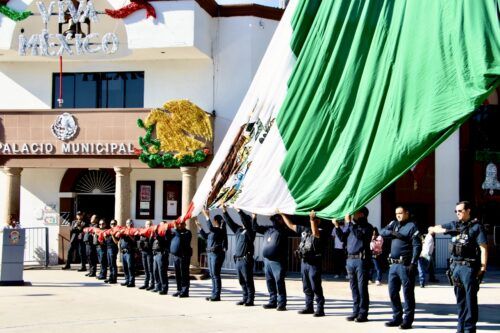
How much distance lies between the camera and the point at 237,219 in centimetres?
2078

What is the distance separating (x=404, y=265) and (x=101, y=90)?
14.1 m

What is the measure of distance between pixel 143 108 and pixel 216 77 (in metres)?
2.46

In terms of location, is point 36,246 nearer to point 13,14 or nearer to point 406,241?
point 13,14

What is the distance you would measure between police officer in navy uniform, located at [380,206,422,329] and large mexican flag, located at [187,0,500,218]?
3447 millimetres

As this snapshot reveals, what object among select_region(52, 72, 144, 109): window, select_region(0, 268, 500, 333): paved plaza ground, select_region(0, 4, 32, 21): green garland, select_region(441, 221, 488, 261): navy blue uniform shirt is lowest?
select_region(0, 268, 500, 333): paved plaza ground

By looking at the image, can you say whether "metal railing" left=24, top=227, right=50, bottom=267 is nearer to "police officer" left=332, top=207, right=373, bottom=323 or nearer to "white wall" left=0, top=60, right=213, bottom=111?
"white wall" left=0, top=60, right=213, bottom=111

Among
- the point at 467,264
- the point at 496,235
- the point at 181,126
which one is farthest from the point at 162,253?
the point at 496,235

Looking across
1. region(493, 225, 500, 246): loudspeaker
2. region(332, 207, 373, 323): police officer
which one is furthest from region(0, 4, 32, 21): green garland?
region(493, 225, 500, 246): loudspeaker

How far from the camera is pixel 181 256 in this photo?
1459 cm

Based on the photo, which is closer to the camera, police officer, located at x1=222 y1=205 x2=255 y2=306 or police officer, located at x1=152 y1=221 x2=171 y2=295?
police officer, located at x1=222 y1=205 x2=255 y2=306

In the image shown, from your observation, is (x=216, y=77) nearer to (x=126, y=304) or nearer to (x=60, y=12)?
(x=60, y=12)

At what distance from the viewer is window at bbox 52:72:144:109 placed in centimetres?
2197

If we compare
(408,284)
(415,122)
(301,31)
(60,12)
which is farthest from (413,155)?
(60,12)

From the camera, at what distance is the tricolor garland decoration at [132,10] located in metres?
20.0
